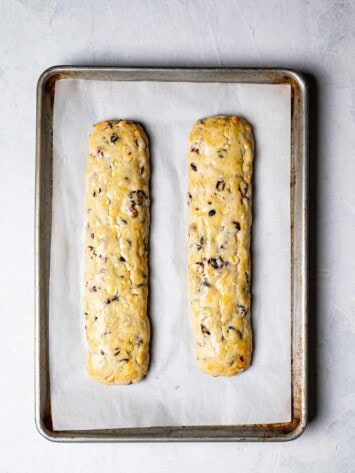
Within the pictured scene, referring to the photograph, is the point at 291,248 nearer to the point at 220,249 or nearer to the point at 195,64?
the point at 220,249

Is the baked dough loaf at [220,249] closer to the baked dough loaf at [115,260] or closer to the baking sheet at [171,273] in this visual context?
the baking sheet at [171,273]

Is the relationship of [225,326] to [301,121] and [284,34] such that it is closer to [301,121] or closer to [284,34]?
[301,121]

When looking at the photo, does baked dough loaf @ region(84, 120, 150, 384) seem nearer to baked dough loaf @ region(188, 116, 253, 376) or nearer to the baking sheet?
the baking sheet

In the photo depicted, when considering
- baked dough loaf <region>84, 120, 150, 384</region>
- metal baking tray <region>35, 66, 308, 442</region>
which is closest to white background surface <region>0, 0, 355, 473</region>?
metal baking tray <region>35, 66, 308, 442</region>
